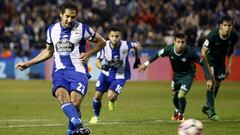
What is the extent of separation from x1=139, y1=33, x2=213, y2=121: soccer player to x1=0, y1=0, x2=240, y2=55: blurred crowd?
1681 centimetres

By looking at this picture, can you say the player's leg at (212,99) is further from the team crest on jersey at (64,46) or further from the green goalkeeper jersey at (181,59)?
the team crest on jersey at (64,46)

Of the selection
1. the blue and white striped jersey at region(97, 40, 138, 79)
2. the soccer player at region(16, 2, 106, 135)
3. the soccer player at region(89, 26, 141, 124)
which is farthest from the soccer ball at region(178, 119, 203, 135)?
the blue and white striped jersey at region(97, 40, 138, 79)

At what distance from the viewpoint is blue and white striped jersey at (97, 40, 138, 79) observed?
55.6 feet

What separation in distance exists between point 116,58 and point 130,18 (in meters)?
18.9

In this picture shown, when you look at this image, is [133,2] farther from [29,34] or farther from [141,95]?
[141,95]

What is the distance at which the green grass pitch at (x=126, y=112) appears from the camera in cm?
1343

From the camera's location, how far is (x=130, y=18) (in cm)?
3581

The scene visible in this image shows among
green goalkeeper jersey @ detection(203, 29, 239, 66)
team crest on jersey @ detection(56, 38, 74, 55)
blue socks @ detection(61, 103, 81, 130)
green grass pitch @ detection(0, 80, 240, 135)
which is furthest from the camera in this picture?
green goalkeeper jersey @ detection(203, 29, 239, 66)

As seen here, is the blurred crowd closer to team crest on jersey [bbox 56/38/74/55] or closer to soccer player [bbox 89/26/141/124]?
soccer player [bbox 89/26/141/124]

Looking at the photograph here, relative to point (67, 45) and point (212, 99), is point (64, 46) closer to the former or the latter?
point (67, 45)

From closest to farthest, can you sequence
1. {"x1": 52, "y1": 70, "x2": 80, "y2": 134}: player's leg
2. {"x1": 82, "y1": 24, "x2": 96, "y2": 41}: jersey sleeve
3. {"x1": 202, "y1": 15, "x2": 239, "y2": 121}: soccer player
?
{"x1": 52, "y1": 70, "x2": 80, "y2": 134}: player's leg < {"x1": 82, "y1": 24, "x2": 96, "y2": 41}: jersey sleeve < {"x1": 202, "y1": 15, "x2": 239, "y2": 121}: soccer player

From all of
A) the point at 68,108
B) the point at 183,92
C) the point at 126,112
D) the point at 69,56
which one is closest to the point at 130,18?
the point at 126,112

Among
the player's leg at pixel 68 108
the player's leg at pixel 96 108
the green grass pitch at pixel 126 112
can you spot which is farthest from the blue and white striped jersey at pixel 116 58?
the player's leg at pixel 68 108

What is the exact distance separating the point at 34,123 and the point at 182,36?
388 cm
